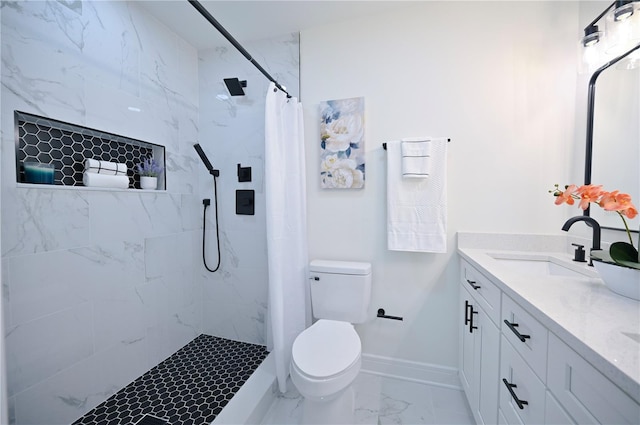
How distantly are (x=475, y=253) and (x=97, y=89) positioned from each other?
241 centimetres

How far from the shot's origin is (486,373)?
3.93 ft

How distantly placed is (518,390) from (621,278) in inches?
20.1

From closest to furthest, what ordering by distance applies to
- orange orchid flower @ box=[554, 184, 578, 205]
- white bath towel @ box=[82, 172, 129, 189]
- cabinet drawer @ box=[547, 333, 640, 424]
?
1. cabinet drawer @ box=[547, 333, 640, 424]
2. orange orchid flower @ box=[554, 184, 578, 205]
3. white bath towel @ box=[82, 172, 129, 189]

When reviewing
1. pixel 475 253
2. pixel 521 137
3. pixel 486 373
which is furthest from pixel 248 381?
pixel 521 137

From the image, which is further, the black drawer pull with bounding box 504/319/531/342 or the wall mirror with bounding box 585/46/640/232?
the wall mirror with bounding box 585/46/640/232

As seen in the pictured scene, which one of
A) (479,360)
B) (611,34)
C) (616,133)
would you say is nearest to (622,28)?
(611,34)

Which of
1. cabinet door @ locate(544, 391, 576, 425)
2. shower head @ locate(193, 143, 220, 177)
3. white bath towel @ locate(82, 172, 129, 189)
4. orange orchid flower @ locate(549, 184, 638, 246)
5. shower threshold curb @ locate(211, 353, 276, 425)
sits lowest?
shower threshold curb @ locate(211, 353, 276, 425)

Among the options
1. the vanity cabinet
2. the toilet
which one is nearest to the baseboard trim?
the vanity cabinet

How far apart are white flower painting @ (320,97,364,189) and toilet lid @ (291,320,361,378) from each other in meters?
0.94

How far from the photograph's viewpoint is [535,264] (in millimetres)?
1479

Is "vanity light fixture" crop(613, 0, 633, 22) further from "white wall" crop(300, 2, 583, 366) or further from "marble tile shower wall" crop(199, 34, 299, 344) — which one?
"marble tile shower wall" crop(199, 34, 299, 344)

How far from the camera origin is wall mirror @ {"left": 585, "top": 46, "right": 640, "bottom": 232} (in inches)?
45.0

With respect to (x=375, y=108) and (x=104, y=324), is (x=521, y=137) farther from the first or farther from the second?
(x=104, y=324)

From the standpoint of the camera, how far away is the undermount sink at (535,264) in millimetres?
1348
